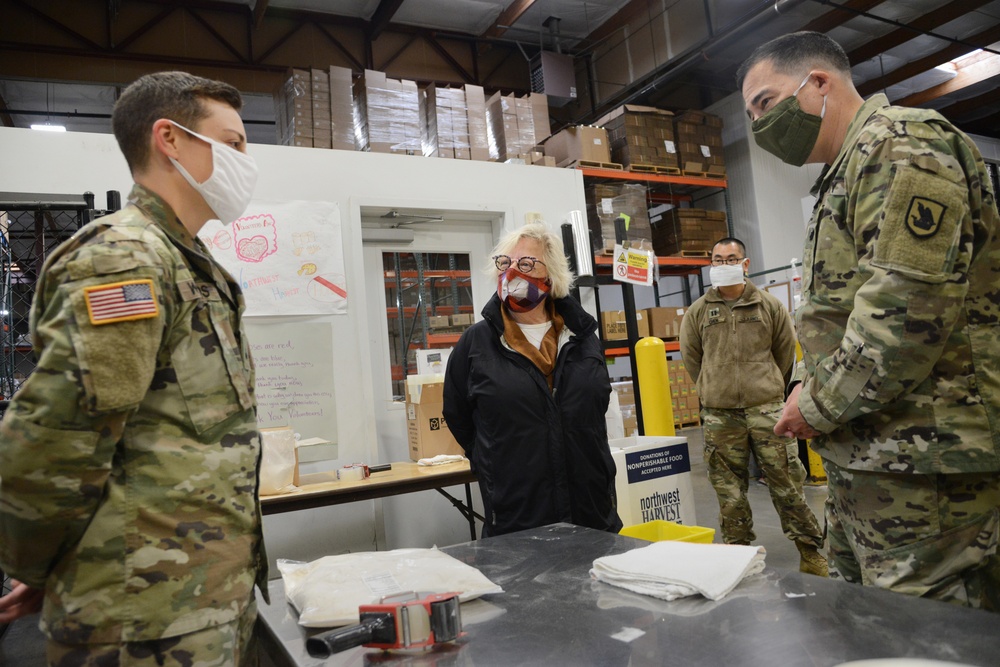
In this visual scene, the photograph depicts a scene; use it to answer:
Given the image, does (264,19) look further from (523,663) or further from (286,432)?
(523,663)

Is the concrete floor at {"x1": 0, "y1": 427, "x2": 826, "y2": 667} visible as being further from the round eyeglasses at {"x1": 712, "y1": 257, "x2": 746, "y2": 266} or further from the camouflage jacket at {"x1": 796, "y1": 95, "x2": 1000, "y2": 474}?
the round eyeglasses at {"x1": 712, "y1": 257, "x2": 746, "y2": 266}

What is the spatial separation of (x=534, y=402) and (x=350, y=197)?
7.96 ft

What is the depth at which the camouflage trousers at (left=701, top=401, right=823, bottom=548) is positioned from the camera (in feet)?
11.5

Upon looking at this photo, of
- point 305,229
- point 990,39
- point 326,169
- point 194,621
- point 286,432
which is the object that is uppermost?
point 990,39

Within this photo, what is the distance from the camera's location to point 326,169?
13.3 ft

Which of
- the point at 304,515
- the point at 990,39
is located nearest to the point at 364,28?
the point at 304,515

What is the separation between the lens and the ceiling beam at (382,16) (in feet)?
23.2

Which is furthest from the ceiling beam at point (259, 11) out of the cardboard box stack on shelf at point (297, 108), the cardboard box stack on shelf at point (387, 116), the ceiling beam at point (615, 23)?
the ceiling beam at point (615, 23)

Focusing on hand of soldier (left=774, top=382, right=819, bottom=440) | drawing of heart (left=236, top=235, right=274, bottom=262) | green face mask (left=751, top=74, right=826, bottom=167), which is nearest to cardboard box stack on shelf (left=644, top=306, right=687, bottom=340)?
drawing of heart (left=236, top=235, right=274, bottom=262)

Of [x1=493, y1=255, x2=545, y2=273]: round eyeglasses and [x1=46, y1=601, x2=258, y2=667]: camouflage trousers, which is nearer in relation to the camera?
[x1=46, y1=601, x2=258, y2=667]: camouflage trousers

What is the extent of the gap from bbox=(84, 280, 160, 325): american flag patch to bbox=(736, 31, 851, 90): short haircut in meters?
1.56

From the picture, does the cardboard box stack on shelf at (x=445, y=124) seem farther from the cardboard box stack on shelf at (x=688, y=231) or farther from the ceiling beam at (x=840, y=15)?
the ceiling beam at (x=840, y=15)

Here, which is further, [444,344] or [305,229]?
[444,344]

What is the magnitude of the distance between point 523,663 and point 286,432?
2401 mm
